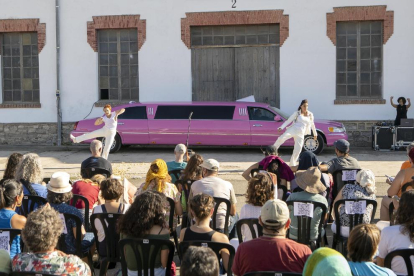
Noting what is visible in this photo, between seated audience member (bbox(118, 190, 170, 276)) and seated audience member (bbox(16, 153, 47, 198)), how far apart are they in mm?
2378

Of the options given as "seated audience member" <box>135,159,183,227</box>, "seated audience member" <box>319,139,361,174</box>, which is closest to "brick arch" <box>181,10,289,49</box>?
"seated audience member" <box>319,139,361,174</box>

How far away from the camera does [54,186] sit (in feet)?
21.1

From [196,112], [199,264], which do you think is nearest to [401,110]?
[196,112]

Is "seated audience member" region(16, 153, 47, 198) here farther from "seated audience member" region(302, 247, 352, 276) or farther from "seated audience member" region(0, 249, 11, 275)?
"seated audience member" region(302, 247, 352, 276)

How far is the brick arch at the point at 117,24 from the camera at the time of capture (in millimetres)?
20078

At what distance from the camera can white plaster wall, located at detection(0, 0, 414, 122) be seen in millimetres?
19109

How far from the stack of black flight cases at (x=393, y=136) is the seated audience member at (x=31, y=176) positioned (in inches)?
497

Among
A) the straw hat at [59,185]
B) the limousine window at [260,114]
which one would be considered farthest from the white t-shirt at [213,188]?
the limousine window at [260,114]

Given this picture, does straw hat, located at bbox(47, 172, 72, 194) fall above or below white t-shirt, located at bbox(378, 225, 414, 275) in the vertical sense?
above

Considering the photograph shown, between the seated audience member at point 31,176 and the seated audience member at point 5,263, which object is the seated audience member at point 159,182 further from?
the seated audience member at point 5,263

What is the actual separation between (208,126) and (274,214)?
12.8 m

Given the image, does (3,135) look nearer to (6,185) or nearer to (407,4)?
(407,4)

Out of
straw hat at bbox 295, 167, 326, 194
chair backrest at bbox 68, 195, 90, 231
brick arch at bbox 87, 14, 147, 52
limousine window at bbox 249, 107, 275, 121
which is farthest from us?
brick arch at bbox 87, 14, 147, 52

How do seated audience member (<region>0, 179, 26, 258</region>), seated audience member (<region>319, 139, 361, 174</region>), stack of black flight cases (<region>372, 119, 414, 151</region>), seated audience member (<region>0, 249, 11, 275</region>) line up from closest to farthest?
seated audience member (<region>0, 249, 11, 275</region>) < seated audience member (<region>0, 179, 26, 258</region>) < seated audience member (<region>319, 139, 361, 174</region>) < stack of black flight cases (<region>372, 119, 414, 151</region>)
